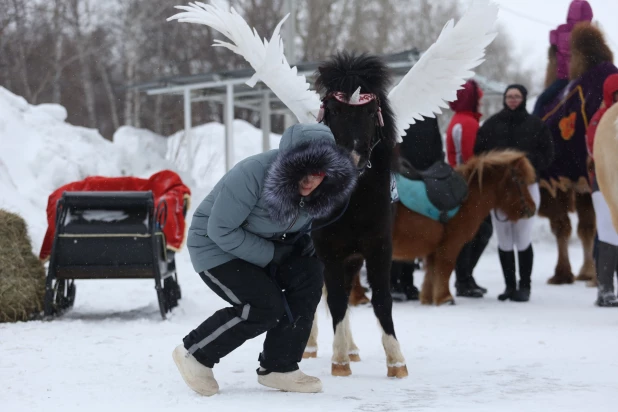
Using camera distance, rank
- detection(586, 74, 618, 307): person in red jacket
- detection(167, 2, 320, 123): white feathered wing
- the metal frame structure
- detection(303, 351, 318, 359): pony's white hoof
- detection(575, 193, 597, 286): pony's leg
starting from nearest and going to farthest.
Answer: detection(167, 2, 320, 123): white feathered wing < detection(303, 351, 318, 359): pony's white hoof < detection(586, 74, 618, 307): person in red jacket < detection(575, 193, 597, 286): pony's leg < the metal frame structure

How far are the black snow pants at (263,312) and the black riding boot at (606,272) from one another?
158 inches

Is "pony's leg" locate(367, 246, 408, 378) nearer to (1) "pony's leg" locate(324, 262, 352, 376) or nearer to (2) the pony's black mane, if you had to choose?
(1) "pony's leg" locate(324, 262, 352, 376)

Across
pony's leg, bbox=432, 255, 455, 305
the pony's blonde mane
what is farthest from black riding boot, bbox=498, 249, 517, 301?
the pony's blonde mane

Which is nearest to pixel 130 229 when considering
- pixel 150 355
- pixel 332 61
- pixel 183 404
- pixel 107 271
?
pixel 107 271

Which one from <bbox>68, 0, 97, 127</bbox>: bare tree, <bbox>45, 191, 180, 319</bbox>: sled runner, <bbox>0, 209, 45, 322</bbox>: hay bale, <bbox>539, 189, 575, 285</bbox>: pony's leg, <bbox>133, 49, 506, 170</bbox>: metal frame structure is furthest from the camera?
<bbox>68, 0, 97, 127</bbox>: bare tree

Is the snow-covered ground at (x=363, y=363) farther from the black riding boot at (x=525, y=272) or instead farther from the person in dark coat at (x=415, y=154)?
the person in dark coat at (x=415, y=154)

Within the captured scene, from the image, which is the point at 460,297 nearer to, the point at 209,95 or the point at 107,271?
the point at 107,271

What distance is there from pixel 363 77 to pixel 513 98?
13.5 ft

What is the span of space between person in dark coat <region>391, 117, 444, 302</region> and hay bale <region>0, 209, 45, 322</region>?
11.2 ft

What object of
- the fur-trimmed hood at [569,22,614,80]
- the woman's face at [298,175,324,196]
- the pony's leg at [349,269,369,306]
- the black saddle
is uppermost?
the fur-trimmed hood at [569,22,614,80]

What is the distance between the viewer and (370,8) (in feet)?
111

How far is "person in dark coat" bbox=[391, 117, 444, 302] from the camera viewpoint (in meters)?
8.54

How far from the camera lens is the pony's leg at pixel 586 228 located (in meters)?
10.0

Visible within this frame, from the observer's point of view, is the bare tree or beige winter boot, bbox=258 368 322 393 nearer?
beige winter boot, bbox=258 368 322 393
